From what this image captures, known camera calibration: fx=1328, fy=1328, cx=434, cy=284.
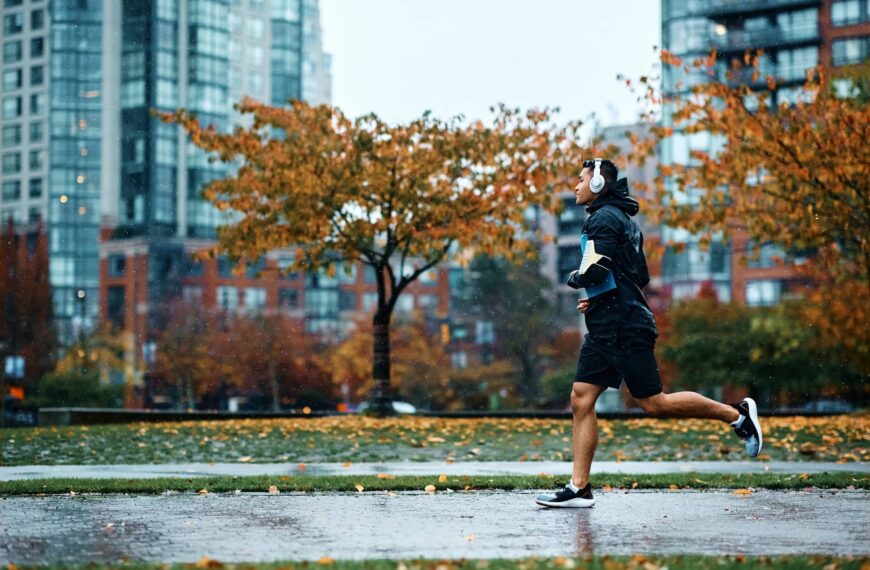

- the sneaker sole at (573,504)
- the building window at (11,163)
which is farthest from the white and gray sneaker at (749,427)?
the building window at (11,163)

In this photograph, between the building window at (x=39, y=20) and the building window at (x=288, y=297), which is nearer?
the building window at (x=288, y=297)

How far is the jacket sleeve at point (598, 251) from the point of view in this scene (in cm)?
782

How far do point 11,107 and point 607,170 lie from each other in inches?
4617

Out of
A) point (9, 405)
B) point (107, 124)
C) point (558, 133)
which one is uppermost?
point (107, 124)

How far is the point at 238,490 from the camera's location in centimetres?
933

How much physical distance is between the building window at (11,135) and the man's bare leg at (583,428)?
116055mm

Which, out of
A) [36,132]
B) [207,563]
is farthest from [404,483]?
[36,132]

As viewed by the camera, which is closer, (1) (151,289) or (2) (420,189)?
(2) (420,189)

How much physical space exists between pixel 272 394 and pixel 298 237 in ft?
210

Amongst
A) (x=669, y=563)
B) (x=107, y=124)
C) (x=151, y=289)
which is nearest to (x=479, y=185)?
(x=669, y=563)

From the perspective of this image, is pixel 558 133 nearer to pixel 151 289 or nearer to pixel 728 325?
pixel 728 325

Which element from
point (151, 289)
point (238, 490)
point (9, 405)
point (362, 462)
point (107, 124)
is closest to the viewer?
point (238, 490)

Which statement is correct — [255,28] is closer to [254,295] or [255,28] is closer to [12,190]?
[12,190]

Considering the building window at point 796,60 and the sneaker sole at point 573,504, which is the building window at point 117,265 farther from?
the sneaker sole at point 573,504
